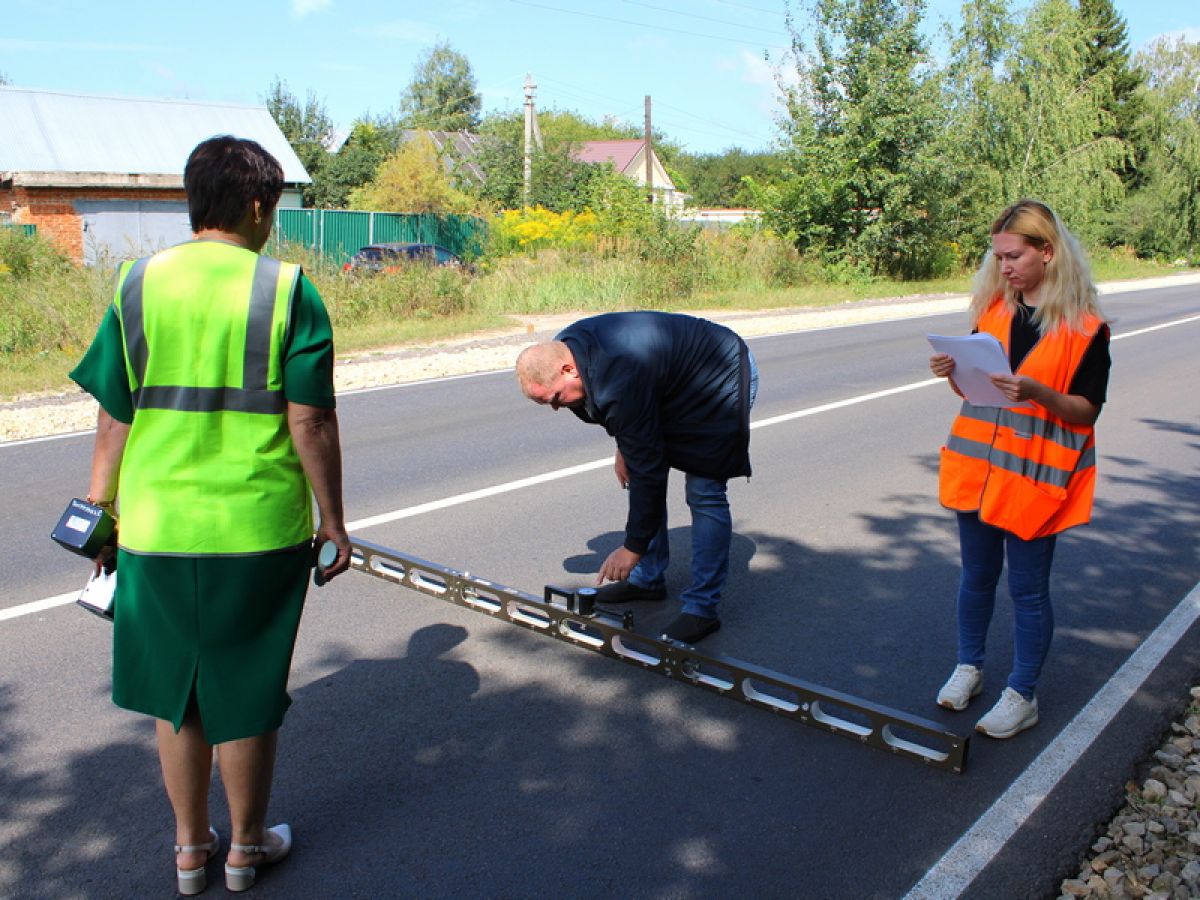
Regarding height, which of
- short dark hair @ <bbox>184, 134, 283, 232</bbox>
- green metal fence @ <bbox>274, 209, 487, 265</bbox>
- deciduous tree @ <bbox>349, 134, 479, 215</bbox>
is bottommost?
short dark hair @ <bbox>184, 134, 283, 232</bbox>

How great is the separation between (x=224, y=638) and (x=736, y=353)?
253 centimetres

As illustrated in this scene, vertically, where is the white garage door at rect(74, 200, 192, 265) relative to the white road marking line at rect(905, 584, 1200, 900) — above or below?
above

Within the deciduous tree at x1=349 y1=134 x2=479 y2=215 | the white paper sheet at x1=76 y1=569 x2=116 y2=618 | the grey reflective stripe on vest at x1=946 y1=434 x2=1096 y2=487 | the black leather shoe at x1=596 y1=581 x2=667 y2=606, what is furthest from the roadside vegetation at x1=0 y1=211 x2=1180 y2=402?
the deciduous tree at x1=349 y1=134 x2=479 y2=215

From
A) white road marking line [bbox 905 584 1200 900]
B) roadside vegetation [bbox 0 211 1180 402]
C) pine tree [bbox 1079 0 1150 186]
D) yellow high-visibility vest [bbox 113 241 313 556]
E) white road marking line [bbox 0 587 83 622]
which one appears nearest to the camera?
yellow high-visibility vest [bbox 113 241 313 556]

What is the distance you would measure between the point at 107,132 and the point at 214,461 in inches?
1267

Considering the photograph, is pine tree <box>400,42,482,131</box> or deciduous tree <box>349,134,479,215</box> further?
pine tree <box>400,42,482,131</box>

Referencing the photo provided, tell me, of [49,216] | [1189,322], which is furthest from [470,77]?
[1189,322]

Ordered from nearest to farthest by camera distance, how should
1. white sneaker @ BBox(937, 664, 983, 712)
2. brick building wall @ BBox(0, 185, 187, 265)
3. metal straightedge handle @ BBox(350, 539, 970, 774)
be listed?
metal straightedge handle @ BBox(350, 539, 970, 774)
white sneaker @ BBox(937, 664, 983, 712)
brick building wall @ BBox(0, 185, 187, 265)

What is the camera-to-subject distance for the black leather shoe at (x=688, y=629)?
187 inches

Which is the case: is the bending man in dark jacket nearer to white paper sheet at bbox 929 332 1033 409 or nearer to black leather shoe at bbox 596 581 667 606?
black leather shoe at bbox 596 581 667 606

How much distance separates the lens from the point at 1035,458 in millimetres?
3779

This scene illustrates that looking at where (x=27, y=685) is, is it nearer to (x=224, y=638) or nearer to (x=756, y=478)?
(x=224, y=638)

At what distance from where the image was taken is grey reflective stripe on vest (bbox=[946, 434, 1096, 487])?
12.3 ft

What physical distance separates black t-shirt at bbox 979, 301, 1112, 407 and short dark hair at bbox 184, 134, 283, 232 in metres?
2.59
